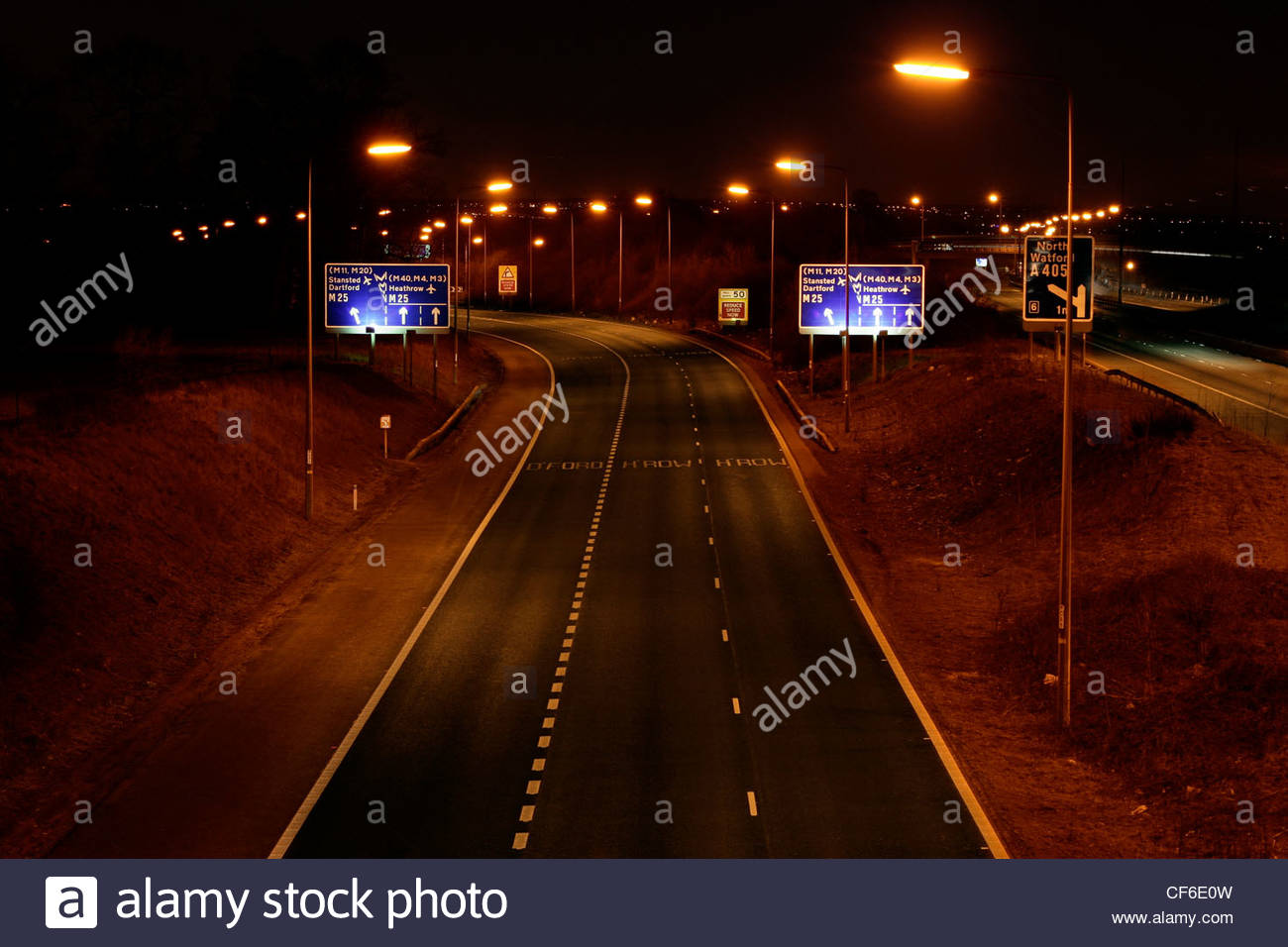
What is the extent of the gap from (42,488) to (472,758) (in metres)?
13.6

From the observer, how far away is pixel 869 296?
50062 mm

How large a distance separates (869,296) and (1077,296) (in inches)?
1263

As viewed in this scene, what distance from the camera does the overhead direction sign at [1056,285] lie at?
59.7ft

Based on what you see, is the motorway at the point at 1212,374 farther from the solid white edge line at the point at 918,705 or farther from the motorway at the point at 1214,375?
the solid white edge line at the point at 918,705

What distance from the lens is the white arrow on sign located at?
18.2 m

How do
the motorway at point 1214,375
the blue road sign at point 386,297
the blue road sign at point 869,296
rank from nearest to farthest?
1. the motorway at point 1214,375
2. the blue road sign at point 386,297
3. the blue road sign at point 869,296

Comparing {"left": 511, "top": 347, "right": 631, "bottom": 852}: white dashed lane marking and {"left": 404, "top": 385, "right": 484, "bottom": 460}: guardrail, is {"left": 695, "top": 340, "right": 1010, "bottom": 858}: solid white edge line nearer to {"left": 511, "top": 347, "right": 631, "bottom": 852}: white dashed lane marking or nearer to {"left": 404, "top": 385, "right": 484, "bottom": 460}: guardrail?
{"left": 511, "top": 347, "right": 631, "bottom": 852}: white dashed lane marking

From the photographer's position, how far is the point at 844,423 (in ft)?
162

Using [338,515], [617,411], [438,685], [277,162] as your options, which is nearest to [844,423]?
[617,411]

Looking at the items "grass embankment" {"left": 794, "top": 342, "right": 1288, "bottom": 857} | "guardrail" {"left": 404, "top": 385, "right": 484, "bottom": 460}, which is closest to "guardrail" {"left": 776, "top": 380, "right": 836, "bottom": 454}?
"grass embankment" {"left": 794, "top": 342, "right": 1288, "bottom": 857}

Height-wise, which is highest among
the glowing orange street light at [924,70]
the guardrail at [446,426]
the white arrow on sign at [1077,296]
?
the glowing orange street light at [924,70]

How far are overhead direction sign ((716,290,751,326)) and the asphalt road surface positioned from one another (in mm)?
48270

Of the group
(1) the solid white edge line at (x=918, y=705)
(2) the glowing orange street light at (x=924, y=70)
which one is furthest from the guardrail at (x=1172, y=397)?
(2) the glowing orange street light at (x=924, y=70)

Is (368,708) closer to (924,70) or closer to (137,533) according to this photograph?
(137,533)
